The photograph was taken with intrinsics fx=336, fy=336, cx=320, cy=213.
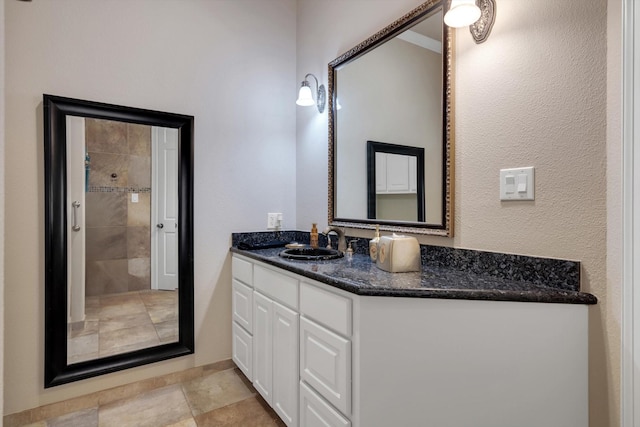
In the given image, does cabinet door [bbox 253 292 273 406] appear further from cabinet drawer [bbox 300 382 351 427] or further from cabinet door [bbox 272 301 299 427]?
cabinet drawer [bbox 300 382 351 427]

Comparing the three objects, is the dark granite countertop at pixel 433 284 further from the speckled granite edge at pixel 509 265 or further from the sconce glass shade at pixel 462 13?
the sconce glass shade at pixel 462 13

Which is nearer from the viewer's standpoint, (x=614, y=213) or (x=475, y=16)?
(x=614, y=213)

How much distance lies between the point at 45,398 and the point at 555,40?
2.84 m

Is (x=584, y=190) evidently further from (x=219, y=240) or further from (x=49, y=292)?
(x=49, y=292)

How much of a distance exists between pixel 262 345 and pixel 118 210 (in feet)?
3.82

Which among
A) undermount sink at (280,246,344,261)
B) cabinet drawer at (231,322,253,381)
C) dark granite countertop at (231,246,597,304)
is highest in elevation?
undermount sink at (280,246,344,261)

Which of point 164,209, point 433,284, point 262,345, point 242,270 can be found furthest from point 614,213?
point 164,209

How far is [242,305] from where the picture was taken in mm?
2131

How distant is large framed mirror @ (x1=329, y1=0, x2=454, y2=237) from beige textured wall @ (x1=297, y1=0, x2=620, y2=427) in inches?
2.7

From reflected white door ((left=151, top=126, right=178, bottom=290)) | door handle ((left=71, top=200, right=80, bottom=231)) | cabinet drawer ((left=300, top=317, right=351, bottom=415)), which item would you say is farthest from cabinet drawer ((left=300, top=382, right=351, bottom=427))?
door handle ((left=71, top=200, right=80, bottom=231))

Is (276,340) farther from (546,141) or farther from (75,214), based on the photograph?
(546,141)

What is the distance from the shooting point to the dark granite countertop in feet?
3.54

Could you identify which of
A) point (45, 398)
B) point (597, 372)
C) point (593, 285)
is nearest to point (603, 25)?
point (593, 285)

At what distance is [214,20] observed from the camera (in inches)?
90.0
